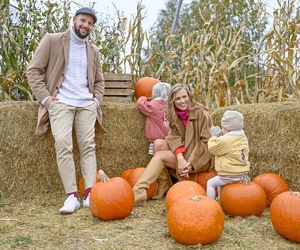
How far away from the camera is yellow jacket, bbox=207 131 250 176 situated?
325 centimetres

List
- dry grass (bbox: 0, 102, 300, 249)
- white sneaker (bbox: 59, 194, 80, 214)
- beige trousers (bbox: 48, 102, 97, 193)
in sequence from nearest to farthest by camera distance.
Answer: dry grass (bbox: 0, 102, 300, 249)
white sneaker (bbox: 59, 194, 80, 214)
beige trousers (bbox: 48, 102, 97, 193)

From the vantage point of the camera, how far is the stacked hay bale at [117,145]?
373 cm

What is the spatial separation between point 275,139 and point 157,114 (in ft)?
3.92

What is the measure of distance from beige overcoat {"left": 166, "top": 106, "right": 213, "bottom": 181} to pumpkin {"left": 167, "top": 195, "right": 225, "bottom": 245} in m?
1.08

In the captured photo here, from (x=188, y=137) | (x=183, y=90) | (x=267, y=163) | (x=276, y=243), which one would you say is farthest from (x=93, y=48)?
(x=276, y=243)

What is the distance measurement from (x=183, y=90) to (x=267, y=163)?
1.01 m

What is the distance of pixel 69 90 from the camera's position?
155 inches

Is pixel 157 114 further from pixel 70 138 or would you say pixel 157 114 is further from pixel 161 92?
pixel 70 138

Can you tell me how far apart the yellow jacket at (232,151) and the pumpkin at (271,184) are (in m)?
0.37

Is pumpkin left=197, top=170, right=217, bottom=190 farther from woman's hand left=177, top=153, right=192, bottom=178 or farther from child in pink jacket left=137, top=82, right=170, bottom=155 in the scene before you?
child in pink jacket left=137, top=82, right=170, bottom=155

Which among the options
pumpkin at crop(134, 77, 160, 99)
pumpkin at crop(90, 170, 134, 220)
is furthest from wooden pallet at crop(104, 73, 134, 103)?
pumpkin at crop(90, 170, 134, 220)

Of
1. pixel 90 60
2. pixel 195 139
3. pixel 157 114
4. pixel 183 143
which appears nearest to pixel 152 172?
pixel 183 143

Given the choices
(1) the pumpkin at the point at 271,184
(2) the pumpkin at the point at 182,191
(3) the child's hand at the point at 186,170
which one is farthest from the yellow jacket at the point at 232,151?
(3) the child's hand at the point at 186,170

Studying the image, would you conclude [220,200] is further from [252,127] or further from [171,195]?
[252,127]
